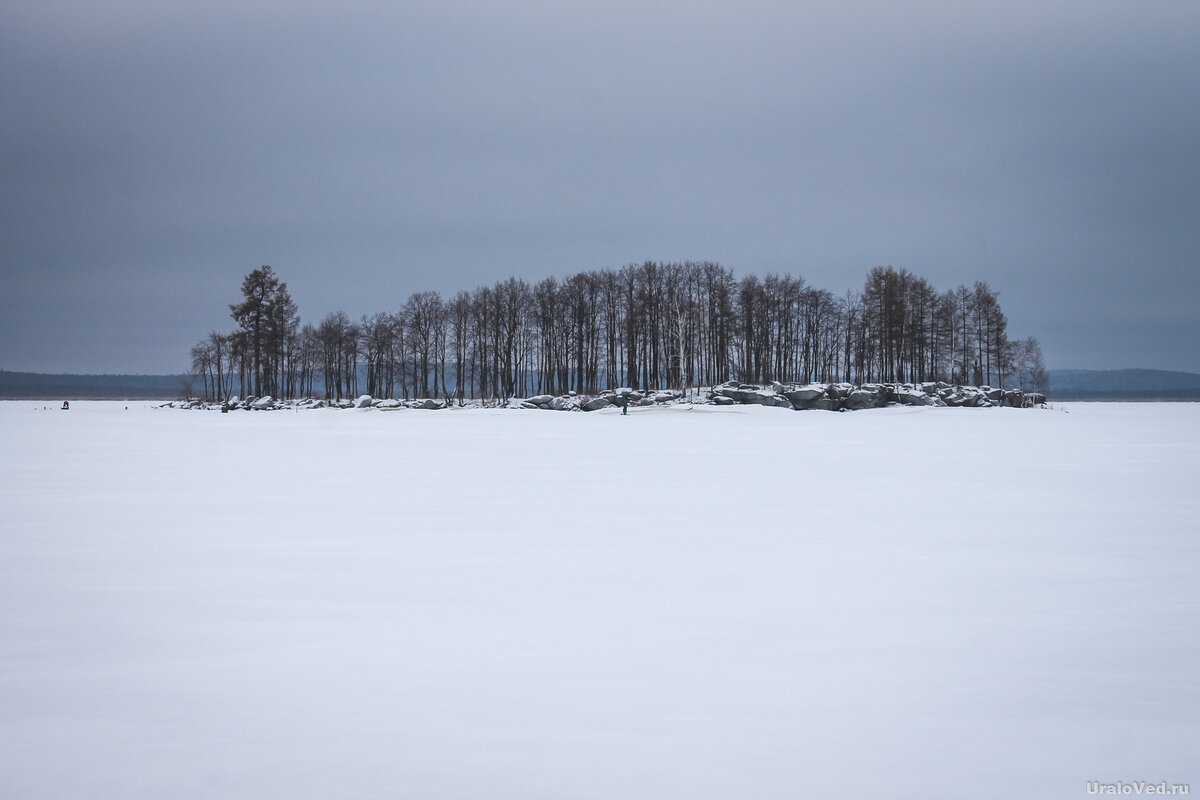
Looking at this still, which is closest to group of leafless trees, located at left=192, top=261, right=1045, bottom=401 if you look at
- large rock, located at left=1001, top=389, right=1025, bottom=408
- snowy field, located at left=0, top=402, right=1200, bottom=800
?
large rock, located at left=1001, top=389, right=1025, bottom=408

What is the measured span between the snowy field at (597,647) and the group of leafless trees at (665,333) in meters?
52.4

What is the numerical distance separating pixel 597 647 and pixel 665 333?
204 feet

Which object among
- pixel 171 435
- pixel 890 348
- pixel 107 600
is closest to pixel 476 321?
pixel 890 348

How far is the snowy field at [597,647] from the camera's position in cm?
281

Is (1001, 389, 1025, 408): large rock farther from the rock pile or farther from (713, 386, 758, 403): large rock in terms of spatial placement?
(713, 386, 758, 403): large rock

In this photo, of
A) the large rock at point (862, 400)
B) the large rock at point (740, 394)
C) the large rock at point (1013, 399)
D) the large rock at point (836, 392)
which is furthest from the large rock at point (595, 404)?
the large rock at point (1013, 399)

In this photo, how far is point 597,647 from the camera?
397 centimetres

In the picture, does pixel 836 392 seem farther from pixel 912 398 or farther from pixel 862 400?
pixel 912 398

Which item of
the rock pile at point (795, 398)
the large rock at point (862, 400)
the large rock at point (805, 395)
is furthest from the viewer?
the large rock at point (862, 400)

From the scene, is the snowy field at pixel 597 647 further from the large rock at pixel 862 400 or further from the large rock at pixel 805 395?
the large rock at pixel 862 400

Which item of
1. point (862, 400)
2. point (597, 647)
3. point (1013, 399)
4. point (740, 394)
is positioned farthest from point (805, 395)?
point (597, 647)

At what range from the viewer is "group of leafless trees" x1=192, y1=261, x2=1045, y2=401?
6450cm

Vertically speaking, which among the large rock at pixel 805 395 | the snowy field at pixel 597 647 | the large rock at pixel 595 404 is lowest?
the snowy field at pixel 597 647

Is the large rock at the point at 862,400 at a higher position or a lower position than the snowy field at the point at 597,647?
higher
